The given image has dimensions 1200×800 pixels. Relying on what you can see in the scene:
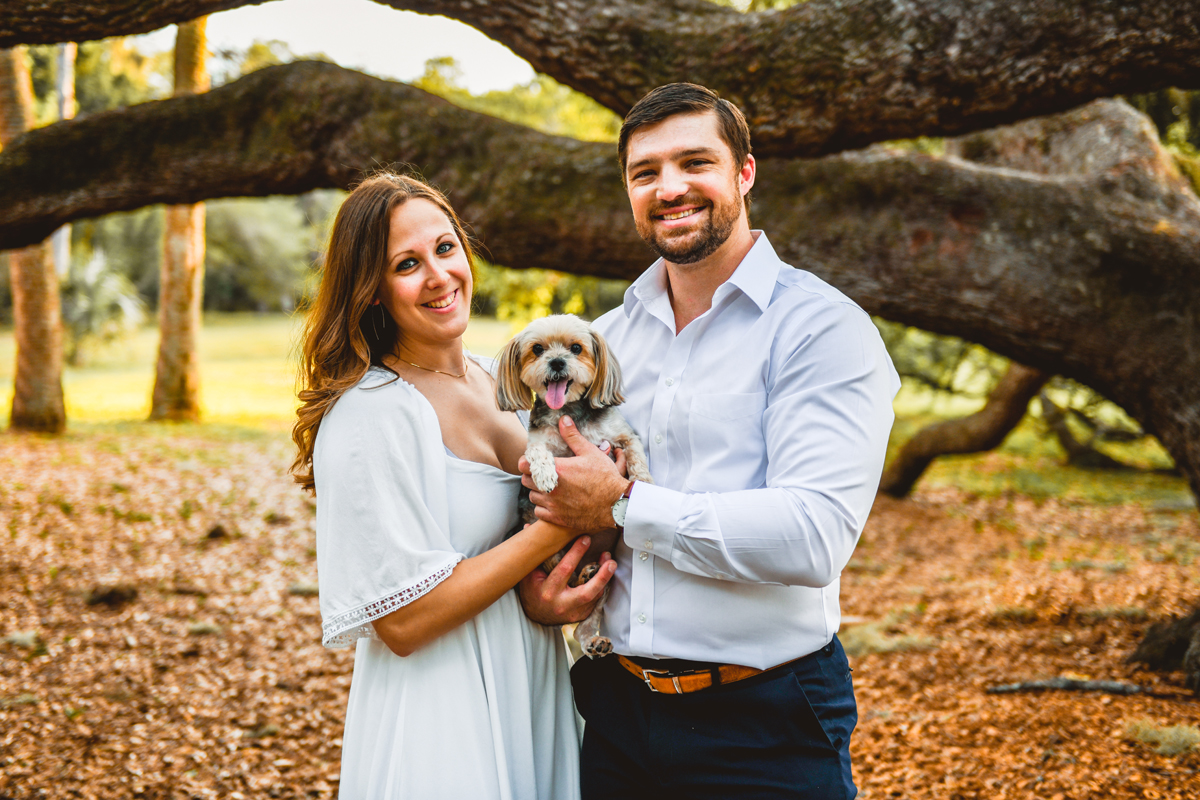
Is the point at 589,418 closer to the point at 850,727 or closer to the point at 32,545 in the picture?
the point at 850,727

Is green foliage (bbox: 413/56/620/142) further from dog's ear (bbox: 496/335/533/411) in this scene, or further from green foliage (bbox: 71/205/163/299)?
green foliage (bbox: 71/205/163/299)

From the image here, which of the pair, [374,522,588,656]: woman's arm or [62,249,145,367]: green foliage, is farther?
[62,249,145,367]: green foliage

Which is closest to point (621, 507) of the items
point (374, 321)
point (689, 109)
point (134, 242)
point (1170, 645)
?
point (374, 321)

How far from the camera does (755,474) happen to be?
2.53 meters

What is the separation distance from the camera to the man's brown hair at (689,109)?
2.59m

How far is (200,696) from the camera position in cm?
542

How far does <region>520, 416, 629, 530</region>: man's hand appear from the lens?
249 centimetres

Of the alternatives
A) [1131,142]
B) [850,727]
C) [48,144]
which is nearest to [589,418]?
[850,727]

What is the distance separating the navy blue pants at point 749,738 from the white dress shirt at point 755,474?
12cm

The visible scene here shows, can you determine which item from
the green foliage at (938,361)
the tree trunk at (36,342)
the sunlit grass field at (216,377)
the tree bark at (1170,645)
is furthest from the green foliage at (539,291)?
the tree bark at (1170,645)

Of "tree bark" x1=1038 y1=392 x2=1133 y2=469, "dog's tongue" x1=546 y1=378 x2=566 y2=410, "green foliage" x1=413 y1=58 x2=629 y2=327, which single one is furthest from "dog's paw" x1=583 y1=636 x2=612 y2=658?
"tree bark" x1=1038 y1=392 x2=1133 y2=469

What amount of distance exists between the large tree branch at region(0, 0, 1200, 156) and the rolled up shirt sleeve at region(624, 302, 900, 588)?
99.7 inches

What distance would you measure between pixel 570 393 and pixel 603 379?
126 mm

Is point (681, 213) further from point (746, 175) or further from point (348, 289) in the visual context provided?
point (348, 289)
